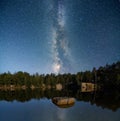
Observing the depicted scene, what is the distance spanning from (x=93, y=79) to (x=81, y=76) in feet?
35.8

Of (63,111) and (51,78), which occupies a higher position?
(51,78)

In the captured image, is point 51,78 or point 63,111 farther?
point 51,78

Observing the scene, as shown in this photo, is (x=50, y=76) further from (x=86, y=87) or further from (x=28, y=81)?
(x=86, y=87)

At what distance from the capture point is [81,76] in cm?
13638

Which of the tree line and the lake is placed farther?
the tree line

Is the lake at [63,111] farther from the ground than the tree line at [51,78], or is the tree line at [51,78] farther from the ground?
the tree line at [51,78]

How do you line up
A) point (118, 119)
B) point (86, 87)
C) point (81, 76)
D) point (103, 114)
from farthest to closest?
point (81, 76) → point (86, 87) → point (103, 114) → point (118, 119)

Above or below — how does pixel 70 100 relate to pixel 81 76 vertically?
below

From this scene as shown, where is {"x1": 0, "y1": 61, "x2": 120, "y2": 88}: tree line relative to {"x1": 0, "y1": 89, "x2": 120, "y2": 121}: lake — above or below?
above

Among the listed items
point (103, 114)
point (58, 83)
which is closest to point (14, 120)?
point (103, 114)

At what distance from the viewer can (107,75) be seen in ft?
362

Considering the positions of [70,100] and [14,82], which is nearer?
[70,100]

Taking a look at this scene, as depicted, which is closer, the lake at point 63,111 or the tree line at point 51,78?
the lake at point 63,111

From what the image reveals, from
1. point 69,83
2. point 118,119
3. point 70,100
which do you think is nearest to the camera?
point 118,119
